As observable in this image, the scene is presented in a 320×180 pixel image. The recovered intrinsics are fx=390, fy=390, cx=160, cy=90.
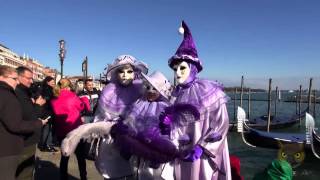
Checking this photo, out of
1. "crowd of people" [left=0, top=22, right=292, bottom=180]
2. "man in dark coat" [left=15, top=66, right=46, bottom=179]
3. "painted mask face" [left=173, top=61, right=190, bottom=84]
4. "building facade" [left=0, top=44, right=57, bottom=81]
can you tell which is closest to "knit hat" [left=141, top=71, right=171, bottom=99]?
"crowd of people" [left=0, top=22, right=292, bottom=180]

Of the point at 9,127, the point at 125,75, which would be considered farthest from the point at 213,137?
Result: the point at 9,127

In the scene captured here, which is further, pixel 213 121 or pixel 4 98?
pixel 4 98

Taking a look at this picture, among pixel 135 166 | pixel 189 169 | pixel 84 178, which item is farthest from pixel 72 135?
pixel 84 178

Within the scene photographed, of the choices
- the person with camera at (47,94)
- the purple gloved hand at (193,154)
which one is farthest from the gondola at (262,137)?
the purple gloved hand at (193,154)

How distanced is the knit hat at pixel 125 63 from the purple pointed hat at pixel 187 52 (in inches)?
22.5

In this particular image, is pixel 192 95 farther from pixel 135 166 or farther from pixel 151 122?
pixel 135 166

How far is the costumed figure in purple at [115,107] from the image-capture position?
3.39 m

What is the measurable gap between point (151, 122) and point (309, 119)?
11.6 metres

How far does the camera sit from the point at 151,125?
303cm

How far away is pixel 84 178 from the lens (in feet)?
16.1

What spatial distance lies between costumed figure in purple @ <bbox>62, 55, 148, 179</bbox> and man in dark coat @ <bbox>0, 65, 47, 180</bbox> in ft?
2.12

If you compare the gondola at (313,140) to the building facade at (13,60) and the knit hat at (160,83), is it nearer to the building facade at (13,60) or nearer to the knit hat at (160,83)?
the knit hat at (160,83)

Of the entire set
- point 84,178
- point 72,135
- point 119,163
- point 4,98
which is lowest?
point 84,178

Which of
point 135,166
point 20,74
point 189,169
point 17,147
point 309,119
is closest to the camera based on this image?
point 189,169
